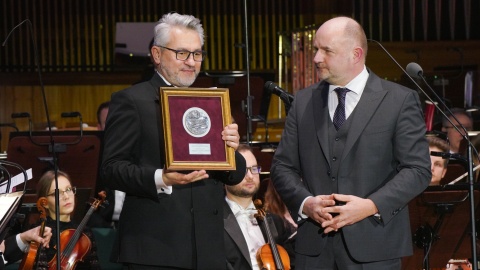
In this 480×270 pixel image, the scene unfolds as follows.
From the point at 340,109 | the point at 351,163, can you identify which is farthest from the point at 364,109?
the point at 351,163

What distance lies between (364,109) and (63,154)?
339 centimetres

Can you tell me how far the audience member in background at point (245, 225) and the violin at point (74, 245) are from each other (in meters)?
0.76

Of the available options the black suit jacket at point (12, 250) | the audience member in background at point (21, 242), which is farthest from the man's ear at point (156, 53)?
the black suit jacket at point (12, 250)

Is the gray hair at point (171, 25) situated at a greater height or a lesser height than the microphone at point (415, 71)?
greater

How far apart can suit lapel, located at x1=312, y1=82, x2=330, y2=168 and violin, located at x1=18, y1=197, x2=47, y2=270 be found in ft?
6.22

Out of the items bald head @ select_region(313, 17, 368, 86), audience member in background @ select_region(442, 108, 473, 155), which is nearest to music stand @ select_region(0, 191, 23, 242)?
bald head @ select_region(313, 17, 368, 86)

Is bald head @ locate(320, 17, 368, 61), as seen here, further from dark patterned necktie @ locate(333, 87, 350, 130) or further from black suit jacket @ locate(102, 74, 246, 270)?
black suit jacket @ locate(102, 74, 246, 270)

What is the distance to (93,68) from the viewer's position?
11641 millimetres

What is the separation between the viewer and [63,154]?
6.64 meters

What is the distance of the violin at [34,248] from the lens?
5086mm

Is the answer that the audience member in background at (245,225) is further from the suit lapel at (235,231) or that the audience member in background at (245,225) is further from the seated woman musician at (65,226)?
the seated woman musician at (65,226)

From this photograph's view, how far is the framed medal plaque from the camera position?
11.4ft

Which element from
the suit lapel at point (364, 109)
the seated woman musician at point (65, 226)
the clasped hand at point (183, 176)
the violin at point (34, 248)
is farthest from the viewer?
the seated woman musician at point (65, 226)

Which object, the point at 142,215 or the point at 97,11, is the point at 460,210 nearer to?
the point at 142,215
